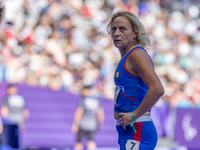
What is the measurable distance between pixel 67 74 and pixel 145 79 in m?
7.14

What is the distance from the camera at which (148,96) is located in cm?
217

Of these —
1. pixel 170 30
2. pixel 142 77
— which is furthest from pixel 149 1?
pixel 142 77

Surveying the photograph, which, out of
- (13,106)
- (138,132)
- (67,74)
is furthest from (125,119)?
(67,74)

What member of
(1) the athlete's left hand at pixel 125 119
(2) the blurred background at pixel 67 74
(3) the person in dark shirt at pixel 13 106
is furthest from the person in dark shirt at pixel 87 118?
(1) the athlete's left hand at pixel 125 119

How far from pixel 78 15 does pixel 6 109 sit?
15.5 ft

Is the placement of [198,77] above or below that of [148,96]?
above

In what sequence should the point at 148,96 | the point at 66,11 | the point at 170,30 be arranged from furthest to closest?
1. the point at 170,30
2. the point at 66,11
3. the point at 148,96

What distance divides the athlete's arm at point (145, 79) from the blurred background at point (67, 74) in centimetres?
545

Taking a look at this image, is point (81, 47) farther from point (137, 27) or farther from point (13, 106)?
point (137, 27)

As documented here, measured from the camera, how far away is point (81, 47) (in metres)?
10.2

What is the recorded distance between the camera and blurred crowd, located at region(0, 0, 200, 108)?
8961mm

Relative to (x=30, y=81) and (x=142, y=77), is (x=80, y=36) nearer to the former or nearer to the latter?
(x=30, y=81)

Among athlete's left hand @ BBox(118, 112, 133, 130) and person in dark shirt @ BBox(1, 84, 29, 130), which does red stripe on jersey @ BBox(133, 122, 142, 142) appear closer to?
athlete's left hand @ BBox(118, 112, 133, 130)

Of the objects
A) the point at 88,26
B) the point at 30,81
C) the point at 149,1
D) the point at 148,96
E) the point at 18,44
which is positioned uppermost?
the point at 149,1
